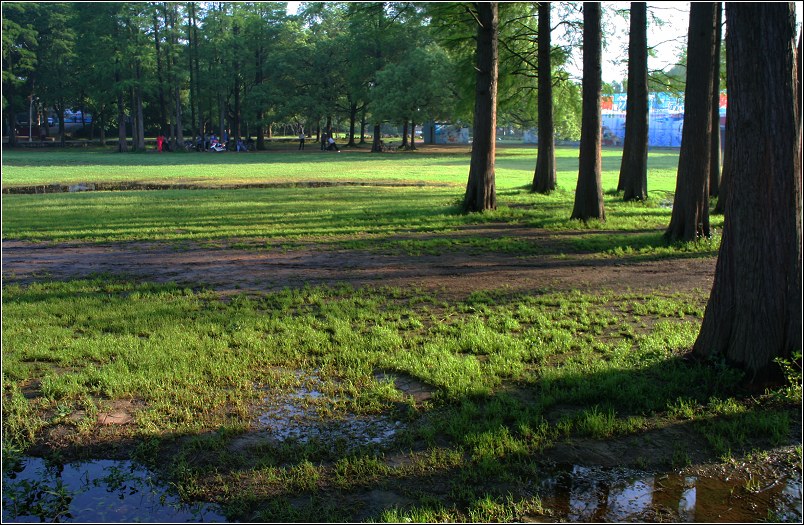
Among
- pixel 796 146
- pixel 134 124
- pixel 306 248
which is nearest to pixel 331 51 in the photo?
pixel 134 124

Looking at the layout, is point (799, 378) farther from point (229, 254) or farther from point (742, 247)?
point (229, 254)

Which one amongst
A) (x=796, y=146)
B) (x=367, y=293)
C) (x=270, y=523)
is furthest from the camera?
(x=367, y=293)

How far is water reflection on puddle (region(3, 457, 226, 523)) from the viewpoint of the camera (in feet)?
12.3

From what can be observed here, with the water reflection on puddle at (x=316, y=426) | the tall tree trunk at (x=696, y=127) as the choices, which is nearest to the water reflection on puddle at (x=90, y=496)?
the water reflection on puddle at (x=316, y=426)

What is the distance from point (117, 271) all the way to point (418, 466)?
7130 millimetres

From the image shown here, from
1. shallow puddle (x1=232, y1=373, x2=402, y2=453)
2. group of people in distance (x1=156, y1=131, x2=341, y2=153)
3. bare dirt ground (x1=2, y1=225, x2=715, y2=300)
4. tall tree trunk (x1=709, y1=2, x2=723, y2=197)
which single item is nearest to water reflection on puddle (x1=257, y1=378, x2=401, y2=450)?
shallow puddle (x1=232, y1=373, x2=402, y2=453)

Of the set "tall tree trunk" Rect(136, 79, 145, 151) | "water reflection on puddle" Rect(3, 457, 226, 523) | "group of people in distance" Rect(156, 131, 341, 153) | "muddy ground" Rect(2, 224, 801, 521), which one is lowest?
"water reflection on puddle" Rect(3, 457, 226, 523)

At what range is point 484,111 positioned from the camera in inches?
603

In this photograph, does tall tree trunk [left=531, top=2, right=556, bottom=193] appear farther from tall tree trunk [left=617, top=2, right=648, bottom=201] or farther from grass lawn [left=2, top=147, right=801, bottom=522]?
grass lawn [left=2, top=147, right=801, bottom=522]

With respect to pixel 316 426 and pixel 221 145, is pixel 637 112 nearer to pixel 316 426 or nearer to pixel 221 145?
pixel 316 426

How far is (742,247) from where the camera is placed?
549 centimetres

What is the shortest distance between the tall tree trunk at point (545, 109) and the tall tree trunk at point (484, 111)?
4157mm

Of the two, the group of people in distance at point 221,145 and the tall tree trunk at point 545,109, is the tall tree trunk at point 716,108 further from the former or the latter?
the group of people in distance at point 221,145

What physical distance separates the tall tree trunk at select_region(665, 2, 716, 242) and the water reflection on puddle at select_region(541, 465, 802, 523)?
8.43 m
